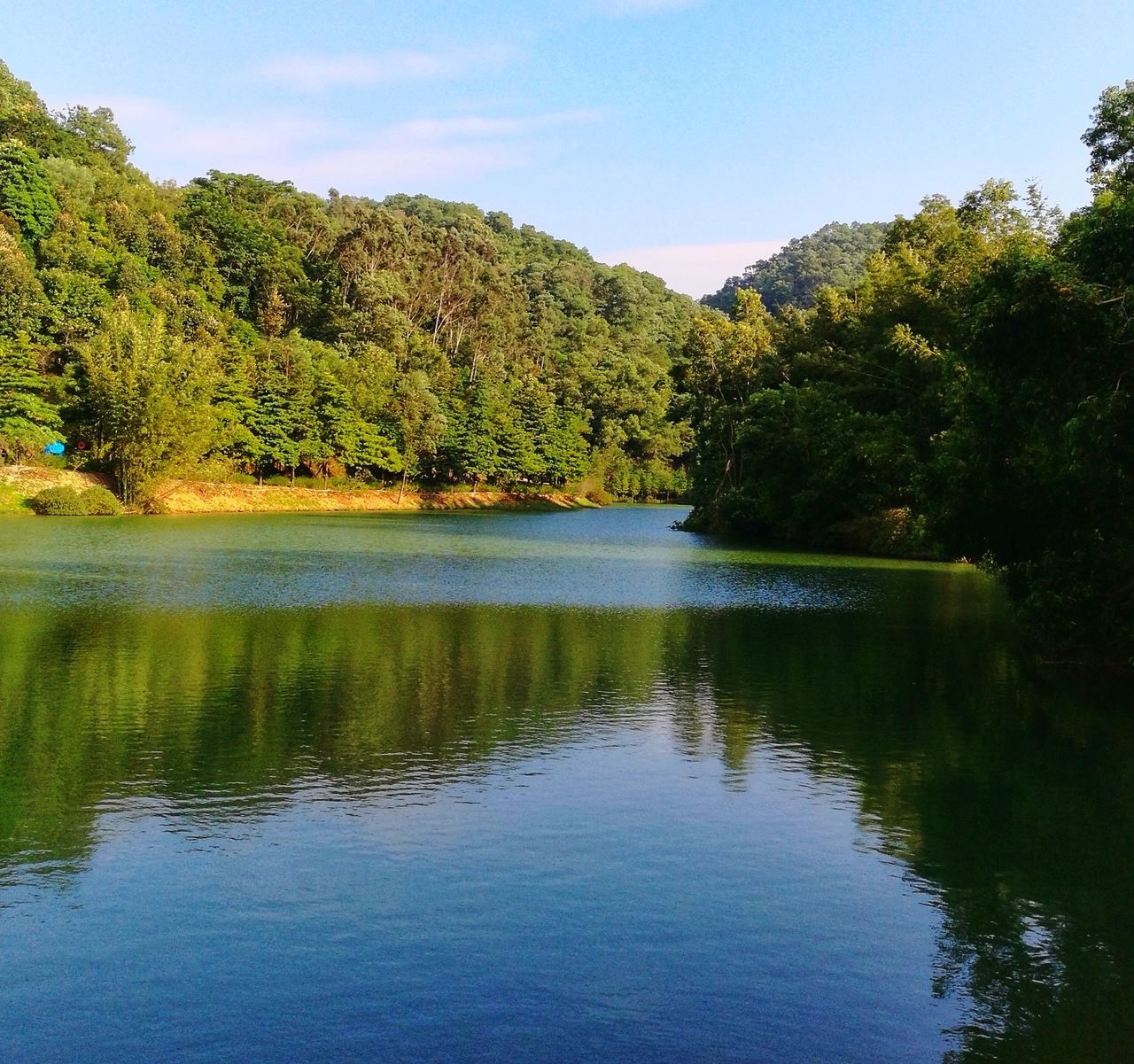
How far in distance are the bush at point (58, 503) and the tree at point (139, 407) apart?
4899 mm

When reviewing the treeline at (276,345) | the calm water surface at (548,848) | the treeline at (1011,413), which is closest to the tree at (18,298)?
the treeline at (276,345)

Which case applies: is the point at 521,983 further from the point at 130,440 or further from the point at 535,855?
the point at 130,440

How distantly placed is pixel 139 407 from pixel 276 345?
21.7m

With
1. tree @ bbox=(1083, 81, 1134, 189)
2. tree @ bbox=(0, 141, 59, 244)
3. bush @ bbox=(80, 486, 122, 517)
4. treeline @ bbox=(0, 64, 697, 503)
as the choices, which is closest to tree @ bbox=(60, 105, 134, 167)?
treeline @ bbox=(0, 64, 697, 503)

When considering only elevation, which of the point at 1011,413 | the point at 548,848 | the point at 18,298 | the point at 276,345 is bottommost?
the point at 548,848

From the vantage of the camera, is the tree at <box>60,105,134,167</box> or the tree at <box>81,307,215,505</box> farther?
the tree at <box>60,105,134,167</box>

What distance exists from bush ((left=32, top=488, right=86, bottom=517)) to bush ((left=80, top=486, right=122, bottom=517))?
0.57 metres

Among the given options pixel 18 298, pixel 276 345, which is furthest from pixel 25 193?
pixel 276 345

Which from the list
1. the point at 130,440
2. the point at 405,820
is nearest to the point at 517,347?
the point at 130,440

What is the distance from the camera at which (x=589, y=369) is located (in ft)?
403

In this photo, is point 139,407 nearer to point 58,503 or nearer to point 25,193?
point 58,503

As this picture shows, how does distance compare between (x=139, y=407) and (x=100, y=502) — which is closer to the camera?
(x=100, y=502)

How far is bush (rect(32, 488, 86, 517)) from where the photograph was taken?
59750 millimetres

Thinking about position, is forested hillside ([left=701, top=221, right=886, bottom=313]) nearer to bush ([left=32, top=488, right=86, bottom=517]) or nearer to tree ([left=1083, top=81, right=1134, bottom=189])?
bush ([left=32, top=488, right=86, bottom=517])
